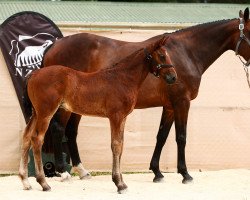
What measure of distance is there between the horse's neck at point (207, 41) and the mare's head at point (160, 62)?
1194 millimetres

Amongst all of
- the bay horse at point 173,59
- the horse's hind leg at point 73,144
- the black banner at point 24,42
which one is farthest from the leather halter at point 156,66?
the black banner at point 24,42

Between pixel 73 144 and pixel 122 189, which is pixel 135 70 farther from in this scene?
pixel 73 144

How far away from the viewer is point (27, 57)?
1006 centimetres

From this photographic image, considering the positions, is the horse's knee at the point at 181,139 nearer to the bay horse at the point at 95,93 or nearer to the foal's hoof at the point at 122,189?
the bay horse at the point at 95,93

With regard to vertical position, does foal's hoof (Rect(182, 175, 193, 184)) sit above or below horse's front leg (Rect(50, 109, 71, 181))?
below

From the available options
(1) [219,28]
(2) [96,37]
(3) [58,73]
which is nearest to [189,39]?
(1) [219,28]

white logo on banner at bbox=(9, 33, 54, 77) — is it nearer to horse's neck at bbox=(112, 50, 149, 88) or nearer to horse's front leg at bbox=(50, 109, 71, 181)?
horse's front leg at bbox=(50, 109, 71, 181)

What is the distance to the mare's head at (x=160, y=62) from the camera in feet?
25.8

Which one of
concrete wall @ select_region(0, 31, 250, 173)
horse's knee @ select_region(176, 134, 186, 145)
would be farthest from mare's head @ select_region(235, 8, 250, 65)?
concrete wall @ select_region(0, 31, 250, 173)

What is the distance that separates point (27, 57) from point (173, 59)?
216 cm

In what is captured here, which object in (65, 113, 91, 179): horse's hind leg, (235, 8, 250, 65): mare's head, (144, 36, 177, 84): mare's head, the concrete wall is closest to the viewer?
(144, 36, 177, 84): mare's head

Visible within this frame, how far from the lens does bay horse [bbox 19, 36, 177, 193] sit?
789 centimetres

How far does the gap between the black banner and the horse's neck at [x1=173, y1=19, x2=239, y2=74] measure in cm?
191

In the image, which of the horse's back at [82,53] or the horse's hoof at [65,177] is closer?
the horse's hoof at [65,177]
